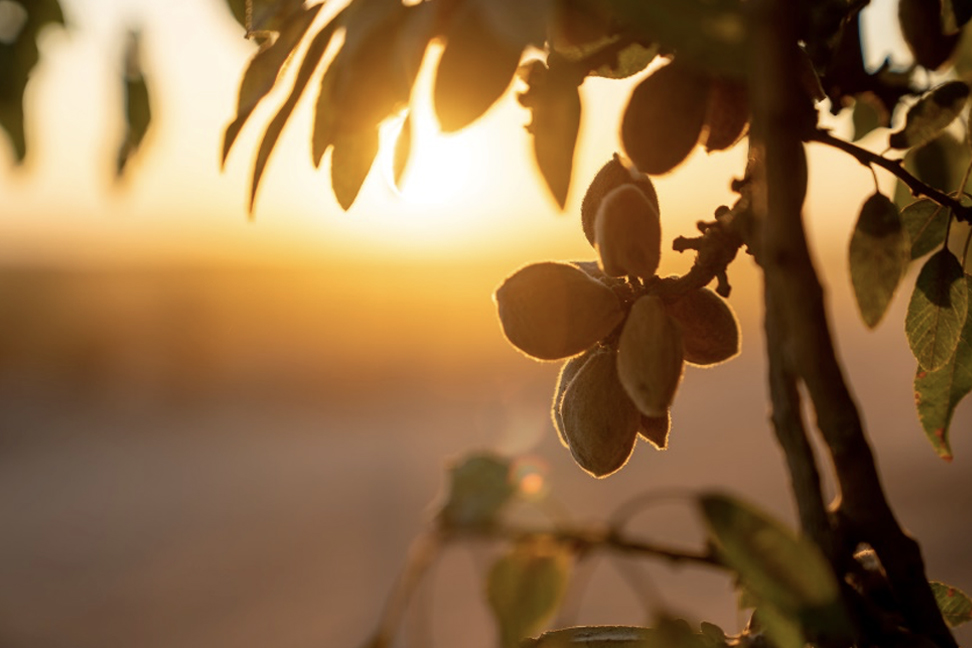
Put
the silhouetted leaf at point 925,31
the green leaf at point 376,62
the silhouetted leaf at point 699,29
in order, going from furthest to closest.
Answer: the silhouetted leaf at point 925,31 → the green leaf at point 376,62 → the silhouetted leaf at point 699,29

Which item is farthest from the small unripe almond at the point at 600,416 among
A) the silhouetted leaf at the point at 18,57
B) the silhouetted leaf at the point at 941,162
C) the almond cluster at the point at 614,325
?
the silhouetted leaf at the point at 18,57

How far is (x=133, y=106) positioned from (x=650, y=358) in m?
0.58

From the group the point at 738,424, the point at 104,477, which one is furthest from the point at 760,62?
the point at 738,424

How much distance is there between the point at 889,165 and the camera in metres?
0.76

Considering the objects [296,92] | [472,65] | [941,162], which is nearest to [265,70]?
[296,92]

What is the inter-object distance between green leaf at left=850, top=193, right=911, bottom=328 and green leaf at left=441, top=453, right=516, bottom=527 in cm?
41

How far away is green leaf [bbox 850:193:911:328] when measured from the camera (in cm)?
76

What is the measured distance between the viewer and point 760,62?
0.42 metres

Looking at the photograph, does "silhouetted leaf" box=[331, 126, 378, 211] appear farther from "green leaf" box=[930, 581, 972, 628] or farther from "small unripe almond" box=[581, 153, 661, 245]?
"green leaf" box=[930, 581, 972, 628]

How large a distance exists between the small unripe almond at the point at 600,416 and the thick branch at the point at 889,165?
0.23 m

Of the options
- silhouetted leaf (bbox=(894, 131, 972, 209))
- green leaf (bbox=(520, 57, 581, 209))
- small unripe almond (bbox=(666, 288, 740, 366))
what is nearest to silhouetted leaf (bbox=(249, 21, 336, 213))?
green leaf (bbox=(520, 57, 581, 209))

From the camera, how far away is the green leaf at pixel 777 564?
42 cm

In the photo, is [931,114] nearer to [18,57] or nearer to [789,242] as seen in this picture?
[789,242]

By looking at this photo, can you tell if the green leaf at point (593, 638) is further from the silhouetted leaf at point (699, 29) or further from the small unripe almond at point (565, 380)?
the silhouetted leaf at point (699, 29)
